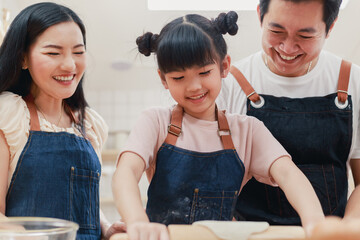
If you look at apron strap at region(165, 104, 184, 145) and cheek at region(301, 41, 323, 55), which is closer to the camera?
apron strap at region(165, 104, 184, 145)

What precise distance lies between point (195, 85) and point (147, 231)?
1.49ft

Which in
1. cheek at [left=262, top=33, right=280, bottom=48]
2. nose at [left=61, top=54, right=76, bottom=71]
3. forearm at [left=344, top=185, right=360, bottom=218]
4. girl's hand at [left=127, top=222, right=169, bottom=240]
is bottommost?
forearm at [left=344, top=185, right=360, bottom=218]

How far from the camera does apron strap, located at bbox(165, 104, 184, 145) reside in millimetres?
1134

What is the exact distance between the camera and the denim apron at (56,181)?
1107 millimetres

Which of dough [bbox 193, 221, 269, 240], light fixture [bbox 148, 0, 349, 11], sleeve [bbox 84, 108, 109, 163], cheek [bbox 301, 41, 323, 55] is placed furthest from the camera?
light fixture [bbox 148, 0, 349, 11]

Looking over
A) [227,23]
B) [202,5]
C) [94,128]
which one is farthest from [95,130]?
[202,5]

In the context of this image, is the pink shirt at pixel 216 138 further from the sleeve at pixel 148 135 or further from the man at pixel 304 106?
the man at pixel 304 106

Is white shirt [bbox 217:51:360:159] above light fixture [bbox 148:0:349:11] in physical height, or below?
below

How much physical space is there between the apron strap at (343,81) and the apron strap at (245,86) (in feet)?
0.87

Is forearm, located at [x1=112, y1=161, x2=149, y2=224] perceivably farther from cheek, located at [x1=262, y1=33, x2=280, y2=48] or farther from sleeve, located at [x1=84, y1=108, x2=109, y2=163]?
cheek, located at [x1=262, y1=33, x2=280, y2=48]

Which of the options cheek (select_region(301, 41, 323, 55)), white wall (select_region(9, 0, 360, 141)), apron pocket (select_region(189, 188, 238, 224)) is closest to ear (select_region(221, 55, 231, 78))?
cheek (select_region(301, 41, 323, 55))

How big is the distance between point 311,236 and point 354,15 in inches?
111

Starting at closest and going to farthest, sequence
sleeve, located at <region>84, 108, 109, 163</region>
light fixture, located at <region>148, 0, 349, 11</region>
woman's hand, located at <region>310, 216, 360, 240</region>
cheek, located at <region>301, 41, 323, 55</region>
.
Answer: woman's hand, located at <region>310, 216, 360, 240</region> < cheek, located at <region>301, 41, 323, 55</region> < sleeve, located at <region>84, 108, 109, 163</region> < light fixture, located at <region>148, 0, 349, 11</region>

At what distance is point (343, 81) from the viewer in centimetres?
137
